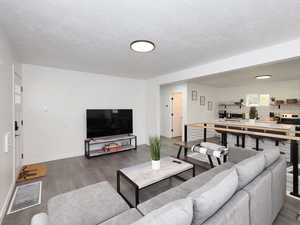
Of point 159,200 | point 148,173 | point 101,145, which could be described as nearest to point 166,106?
point 101,145

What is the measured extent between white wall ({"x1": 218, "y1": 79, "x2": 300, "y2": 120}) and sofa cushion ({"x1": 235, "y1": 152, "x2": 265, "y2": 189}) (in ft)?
18.1

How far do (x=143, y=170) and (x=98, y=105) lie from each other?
278 centimetres

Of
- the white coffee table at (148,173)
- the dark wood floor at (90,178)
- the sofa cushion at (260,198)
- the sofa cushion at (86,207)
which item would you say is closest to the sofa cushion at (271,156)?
the sofa cushion at (260,198)

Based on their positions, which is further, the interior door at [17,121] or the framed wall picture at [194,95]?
the framed wall picture at [194,95]

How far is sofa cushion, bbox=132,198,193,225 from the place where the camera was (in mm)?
731

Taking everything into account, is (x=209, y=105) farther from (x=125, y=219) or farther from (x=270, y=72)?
(x=125, y=219)

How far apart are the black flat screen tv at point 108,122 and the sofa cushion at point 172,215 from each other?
3.44 metres

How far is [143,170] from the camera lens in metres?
2.08

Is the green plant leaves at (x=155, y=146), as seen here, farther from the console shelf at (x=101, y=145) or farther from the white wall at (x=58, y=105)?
the white wall at (x=58, y=105)

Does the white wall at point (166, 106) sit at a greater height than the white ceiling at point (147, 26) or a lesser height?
lesser

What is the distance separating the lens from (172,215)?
774 mm

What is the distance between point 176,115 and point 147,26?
487 centimetres

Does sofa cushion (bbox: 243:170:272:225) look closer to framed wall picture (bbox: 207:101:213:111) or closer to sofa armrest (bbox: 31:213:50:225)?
sofa armrest (bbox: 31:213:50:225)

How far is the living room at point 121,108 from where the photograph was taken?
1.33 meters
